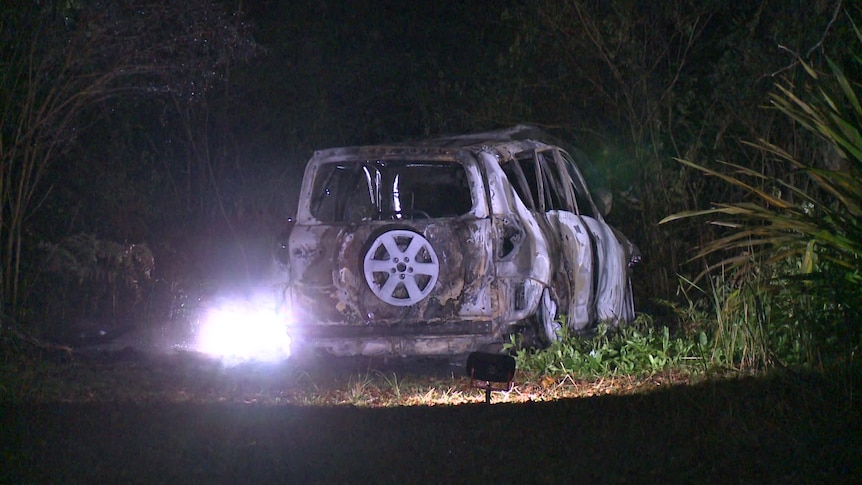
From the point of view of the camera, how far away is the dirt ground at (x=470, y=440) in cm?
555

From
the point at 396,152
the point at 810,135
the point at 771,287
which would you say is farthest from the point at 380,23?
the point at 771,287

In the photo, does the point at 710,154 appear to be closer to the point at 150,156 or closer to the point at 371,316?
the point at 371,316

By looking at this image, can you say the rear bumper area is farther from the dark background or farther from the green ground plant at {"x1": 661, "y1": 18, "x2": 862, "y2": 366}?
the dark background

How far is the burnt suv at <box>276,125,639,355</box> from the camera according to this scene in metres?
8.73

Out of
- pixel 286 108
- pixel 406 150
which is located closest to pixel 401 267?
pixel 406 150

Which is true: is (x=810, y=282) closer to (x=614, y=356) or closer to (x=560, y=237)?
(x=614, y=356)

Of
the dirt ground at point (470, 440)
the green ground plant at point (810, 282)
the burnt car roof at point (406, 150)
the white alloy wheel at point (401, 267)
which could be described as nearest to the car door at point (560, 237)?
the burnt car roof at point (406, 150)

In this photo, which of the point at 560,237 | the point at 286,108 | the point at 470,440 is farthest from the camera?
the point at 286,108

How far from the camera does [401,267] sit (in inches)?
346

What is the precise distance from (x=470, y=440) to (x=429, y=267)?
105 inches

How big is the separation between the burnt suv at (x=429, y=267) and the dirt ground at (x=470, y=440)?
1536mm

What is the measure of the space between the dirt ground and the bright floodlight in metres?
Result: 2.70

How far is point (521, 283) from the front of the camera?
8.82 meters

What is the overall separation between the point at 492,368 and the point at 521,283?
1.53 metres
